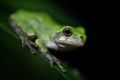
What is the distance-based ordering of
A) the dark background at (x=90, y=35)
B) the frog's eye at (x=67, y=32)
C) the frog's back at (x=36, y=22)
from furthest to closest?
the frog's back at (x=36, y=22) → the dark background at (x=90, y=35) → the frog's eye at (x=67, y=32)

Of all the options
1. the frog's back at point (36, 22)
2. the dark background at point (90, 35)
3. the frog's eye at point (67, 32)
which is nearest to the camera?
the frog's eye at point (67, 32)

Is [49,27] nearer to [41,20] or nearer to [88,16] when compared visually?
[41,20]

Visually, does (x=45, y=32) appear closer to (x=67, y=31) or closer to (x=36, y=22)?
(x=36, y=22)

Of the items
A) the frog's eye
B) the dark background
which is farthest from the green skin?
the dark background

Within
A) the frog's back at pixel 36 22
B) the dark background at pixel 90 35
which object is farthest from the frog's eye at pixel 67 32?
the frog's back at pixel 36 22

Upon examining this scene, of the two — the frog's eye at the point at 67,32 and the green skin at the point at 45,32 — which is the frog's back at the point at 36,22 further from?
the frog's eye at the point at 67,32

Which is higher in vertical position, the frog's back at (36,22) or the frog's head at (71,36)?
the frog's back at (36,22)

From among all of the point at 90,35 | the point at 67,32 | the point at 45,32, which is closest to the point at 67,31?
the point at 67,32
